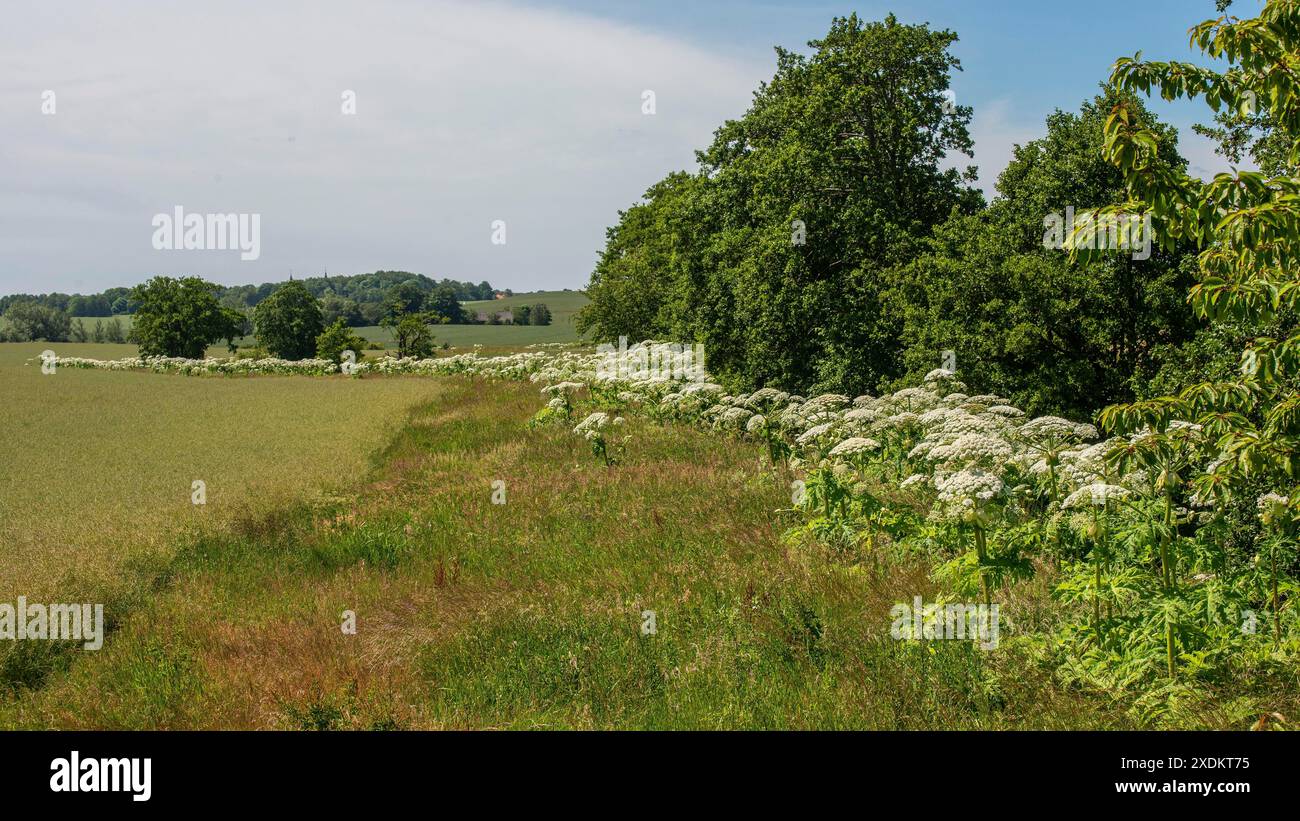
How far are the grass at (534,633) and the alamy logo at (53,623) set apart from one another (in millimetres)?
271

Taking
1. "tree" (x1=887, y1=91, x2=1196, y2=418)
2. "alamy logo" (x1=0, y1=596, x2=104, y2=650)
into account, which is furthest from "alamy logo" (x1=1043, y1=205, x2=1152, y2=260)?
"tree" (x1=887, y1=91, x2=1196, y2=418)

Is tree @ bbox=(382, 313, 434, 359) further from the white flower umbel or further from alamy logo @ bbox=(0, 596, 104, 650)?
the white flower umbel

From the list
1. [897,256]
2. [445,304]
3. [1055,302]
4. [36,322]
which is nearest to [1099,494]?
[1055,302]

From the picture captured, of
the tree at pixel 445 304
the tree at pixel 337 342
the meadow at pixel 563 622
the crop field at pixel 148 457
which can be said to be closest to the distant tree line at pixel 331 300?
the tree at pixel 445 304

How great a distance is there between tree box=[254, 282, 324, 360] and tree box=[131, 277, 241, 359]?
24.4 feet

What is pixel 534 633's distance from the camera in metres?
7.82

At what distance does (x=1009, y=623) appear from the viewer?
664 cm

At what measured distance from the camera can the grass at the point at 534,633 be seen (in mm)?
6051

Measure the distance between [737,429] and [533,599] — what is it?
32.2 feet

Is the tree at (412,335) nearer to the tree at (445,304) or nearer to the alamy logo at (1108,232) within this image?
the tree at (445,304)

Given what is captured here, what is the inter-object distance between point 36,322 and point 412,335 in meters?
85.5

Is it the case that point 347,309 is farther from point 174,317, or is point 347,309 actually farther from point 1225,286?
point 1225,286

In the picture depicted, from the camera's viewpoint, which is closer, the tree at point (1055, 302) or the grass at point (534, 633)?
the grass at point (534, 633)
